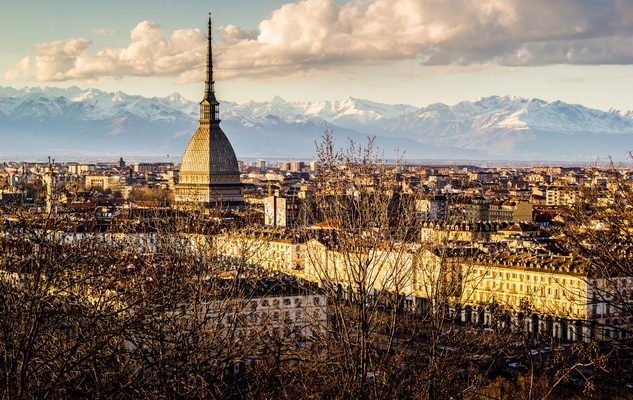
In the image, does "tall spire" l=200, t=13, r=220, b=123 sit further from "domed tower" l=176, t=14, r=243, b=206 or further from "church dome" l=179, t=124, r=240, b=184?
"church dome" l=179, t=124, r=240, b=184

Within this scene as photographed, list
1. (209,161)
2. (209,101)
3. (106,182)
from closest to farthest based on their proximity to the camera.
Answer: (209,161) < (209,101) < (106,182)

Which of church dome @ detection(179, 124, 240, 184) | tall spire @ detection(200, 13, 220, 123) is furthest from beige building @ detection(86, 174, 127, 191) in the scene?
tall spire @ detection(200, 13, 220, 123)

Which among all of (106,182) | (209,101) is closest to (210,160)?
(209,101)

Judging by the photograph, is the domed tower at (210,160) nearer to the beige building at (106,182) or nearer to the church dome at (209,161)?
the church dome at (209,161)

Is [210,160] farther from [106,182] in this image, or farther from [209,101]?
[106,182]

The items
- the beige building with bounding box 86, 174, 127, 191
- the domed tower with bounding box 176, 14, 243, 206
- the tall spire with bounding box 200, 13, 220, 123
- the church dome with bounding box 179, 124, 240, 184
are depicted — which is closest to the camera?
the domed tower with bounding box 176, 14, 243, 206

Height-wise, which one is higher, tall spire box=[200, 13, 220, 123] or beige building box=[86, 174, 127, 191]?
tall spire box=[200, 13, 220, 123]

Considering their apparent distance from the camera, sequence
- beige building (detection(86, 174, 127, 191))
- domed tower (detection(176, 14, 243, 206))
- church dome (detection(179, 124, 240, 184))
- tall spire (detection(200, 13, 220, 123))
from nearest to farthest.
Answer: domed tower (detection(176, 14, 243, 206)), church dome (detection(179, 124, 240, 184)), tall spire (detection(200, 13, 220, 123)), beige building (detection(86, 174, 127, 191))

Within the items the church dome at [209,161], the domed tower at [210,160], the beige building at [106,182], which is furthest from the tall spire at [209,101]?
the beige building at [106,182]
